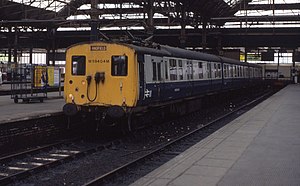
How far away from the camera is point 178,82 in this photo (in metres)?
18.2

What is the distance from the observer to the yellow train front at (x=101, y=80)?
532 inches

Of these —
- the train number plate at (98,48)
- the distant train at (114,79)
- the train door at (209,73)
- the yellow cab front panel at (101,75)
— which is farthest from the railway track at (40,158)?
the train door at (209,73)

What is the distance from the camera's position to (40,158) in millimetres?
11500

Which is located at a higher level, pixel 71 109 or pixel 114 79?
pixel 114 79

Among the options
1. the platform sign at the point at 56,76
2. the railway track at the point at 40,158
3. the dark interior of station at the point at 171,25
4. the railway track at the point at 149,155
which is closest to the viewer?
the railway track at the point at 149,155

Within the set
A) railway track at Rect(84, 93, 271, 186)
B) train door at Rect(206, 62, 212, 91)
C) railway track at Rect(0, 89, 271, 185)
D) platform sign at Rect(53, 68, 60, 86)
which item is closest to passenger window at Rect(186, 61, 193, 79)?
railway track at Rect(84, 93, 271, 186)

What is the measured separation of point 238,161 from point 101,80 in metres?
6.33

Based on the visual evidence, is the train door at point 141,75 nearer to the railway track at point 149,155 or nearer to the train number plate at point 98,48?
the train number plate at point 98,48

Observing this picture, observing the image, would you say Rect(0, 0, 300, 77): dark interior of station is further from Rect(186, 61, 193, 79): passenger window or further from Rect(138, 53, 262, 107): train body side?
Rect(186, 61, 193, 79): passenger window

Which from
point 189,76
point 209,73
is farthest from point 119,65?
point 209,73

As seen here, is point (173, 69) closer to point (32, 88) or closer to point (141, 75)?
point (141, 75)

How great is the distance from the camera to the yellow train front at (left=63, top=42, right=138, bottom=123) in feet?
44.4

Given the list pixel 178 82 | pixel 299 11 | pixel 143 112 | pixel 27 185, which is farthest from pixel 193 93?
pixel 299 11

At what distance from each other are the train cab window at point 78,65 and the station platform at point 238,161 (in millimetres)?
4884
